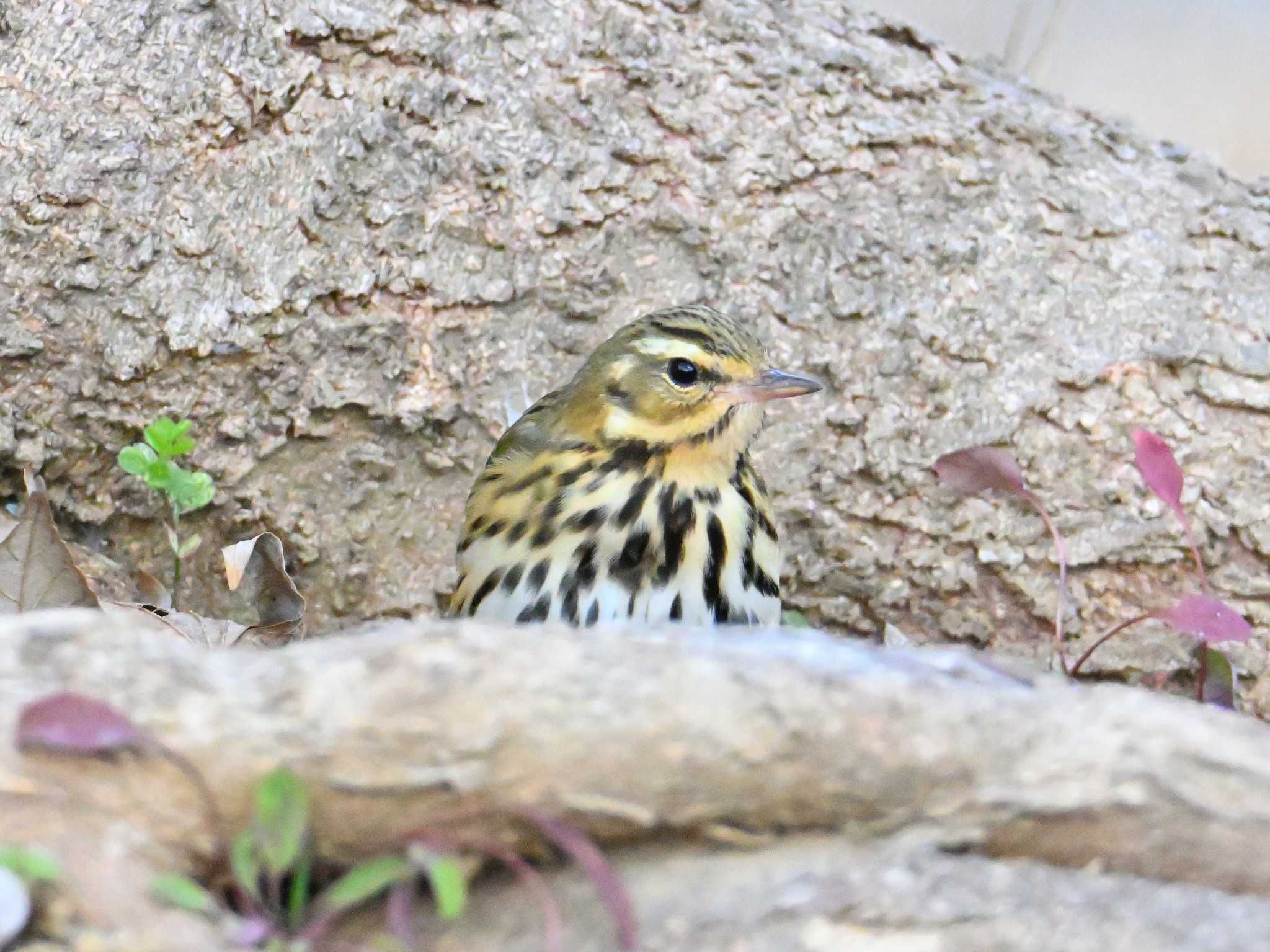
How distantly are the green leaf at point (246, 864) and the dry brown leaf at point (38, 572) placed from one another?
5.42 feet

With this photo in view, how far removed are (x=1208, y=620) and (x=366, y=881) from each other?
6.68 ft

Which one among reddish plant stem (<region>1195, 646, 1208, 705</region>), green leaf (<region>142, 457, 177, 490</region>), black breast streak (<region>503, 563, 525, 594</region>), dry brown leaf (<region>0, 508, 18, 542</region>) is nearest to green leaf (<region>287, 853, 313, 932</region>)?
black breast streak (<region>503, 563, 525, 594</region>)

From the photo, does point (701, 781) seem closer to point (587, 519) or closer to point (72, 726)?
point (72, 726)

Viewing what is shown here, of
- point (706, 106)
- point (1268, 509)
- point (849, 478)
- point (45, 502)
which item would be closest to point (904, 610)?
point (849, 478)

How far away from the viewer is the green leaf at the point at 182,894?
1708 millimetres

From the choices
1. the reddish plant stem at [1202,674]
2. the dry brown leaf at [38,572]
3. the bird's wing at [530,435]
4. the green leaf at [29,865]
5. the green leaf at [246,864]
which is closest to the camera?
the green leaf at [29,865]

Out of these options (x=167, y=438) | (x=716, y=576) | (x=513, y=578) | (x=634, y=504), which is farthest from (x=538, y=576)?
(x=167, y=438)

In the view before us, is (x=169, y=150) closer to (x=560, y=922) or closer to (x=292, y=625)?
(x=292, y=625)

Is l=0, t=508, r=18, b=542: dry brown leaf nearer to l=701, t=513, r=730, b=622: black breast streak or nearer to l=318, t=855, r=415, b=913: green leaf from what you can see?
l=701, t=513, r=730, b=622: black breast streak

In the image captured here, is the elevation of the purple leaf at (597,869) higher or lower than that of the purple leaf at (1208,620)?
lower

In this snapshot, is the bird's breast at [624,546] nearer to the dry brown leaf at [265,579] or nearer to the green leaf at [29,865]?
the dry brown leaf at [265,579]

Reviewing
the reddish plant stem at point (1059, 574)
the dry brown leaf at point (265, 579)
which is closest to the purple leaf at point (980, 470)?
the reddish plant stem at point (1059, 574)

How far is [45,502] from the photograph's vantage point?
11.0 ft

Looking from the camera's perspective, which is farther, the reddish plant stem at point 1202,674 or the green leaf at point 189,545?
the green leaf at point 189,545
